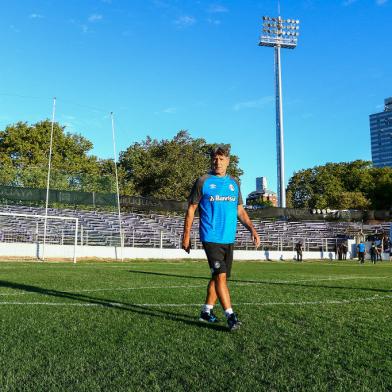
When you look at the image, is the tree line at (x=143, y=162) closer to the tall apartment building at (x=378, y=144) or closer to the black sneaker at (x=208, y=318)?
the black sneaker at (x=208, y=318)

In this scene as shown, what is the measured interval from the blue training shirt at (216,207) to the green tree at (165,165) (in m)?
46.2

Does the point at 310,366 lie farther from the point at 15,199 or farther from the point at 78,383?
the point at 15,199

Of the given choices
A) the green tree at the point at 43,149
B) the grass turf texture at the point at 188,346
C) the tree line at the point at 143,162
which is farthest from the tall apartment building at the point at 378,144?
the grass turf texture at the point at 188,346

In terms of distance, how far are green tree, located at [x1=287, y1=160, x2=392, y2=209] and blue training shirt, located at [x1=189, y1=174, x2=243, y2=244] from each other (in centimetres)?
6567

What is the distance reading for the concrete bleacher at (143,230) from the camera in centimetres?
2602

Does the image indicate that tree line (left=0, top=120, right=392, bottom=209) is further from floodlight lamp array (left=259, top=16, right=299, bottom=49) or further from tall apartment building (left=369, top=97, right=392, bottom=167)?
tall apartment building (left=369, top=97, right=392, bottom=167)

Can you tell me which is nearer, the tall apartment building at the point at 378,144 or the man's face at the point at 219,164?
the man's face at the point at 219,164

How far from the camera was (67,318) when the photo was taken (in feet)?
16.4

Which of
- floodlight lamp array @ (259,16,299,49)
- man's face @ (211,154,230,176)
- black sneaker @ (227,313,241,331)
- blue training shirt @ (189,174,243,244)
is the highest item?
floodlight lamp array @ (259,16,299,49)

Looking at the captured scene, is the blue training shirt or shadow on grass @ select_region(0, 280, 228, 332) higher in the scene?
the blue training shirt

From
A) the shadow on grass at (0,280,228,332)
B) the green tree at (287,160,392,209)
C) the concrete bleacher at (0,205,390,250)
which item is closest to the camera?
the shadow on grass at (0,280,228,332)

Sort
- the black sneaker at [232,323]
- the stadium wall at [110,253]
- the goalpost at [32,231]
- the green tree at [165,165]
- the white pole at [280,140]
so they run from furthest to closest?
the green tree at [165,165] < the white pole at [280,140] < the goalpost at [32,231] < the stadium wall at [110,253] < the black sneaker at [232,323]

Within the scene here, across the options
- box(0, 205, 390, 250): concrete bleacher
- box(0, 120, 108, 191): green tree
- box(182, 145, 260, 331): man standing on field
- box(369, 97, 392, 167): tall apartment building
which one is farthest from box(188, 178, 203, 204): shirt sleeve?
box(369, 97, 392, 167): tall apartment building

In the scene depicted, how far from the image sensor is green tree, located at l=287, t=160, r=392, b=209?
226ft
